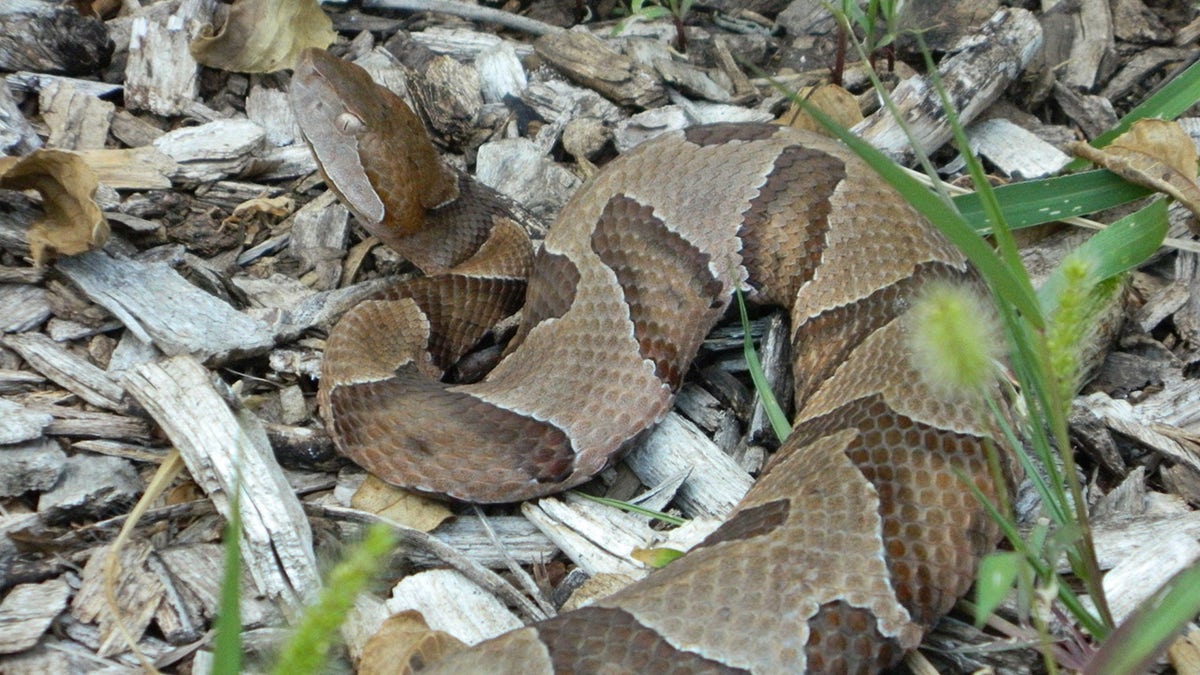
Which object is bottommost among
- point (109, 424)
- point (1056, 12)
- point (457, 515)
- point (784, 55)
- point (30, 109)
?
point (457, 515)

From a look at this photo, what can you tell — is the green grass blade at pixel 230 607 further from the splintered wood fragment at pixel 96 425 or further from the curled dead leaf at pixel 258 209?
the curled dead leaf at pixel 258 209

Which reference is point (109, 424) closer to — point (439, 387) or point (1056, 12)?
point (439, 387)

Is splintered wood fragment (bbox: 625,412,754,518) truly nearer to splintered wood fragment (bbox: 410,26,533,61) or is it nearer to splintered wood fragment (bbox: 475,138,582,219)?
splintered wood fragment (bbox: 475,138,582,219)

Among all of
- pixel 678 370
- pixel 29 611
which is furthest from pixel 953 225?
pixel 29 611

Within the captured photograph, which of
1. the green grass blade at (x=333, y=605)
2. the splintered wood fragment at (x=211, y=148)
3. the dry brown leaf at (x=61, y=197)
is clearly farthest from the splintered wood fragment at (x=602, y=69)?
the green grass blade at (x=333, y=605)

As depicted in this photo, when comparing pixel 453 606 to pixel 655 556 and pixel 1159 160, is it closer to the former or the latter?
pixel 655 556

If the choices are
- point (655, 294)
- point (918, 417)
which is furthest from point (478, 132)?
point (918, 417)
